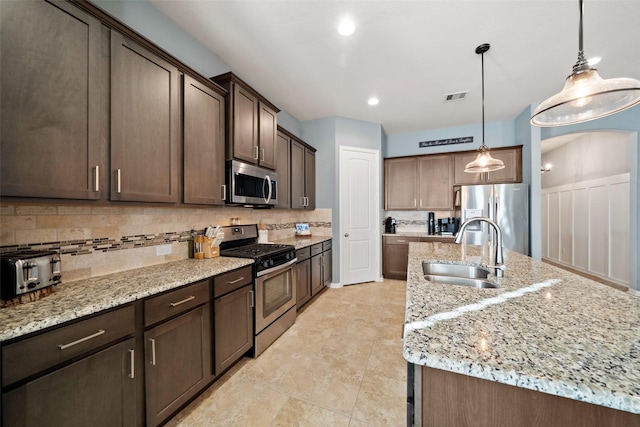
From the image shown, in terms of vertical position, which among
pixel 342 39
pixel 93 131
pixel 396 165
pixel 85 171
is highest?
pixel 342 39

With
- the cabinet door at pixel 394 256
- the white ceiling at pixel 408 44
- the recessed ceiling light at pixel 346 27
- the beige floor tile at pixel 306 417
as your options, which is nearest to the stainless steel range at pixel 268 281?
the beige floor tile at pixel 306 417

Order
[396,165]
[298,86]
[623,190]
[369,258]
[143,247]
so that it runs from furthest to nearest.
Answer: [396,165] → [369,258] → [623,190] → [298,86] → [143,247]

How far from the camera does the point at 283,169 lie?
10.9 feet

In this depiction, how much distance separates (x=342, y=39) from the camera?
2268mm

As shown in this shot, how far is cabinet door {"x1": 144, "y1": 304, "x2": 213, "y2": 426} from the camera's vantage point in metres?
1.33

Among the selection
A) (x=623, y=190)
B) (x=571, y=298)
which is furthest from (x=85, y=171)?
(x=623, y=190)

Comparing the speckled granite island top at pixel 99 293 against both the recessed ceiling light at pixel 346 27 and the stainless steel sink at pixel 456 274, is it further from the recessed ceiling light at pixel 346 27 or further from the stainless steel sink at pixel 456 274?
the recessed ceiling light at pixel 346 27

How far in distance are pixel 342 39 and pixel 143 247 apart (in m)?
2.48

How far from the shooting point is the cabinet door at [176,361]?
1.33 m

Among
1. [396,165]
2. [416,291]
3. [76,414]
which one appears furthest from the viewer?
[396,165]

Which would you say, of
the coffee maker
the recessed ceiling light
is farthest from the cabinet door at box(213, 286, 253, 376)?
the coffee maker

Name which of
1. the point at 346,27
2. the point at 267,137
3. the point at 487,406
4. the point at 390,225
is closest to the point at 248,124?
the point at 267,137

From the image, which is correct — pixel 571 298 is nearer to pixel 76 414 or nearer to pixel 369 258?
pixel 76 414

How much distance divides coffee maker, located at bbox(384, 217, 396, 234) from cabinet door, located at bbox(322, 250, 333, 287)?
5.17 ft
